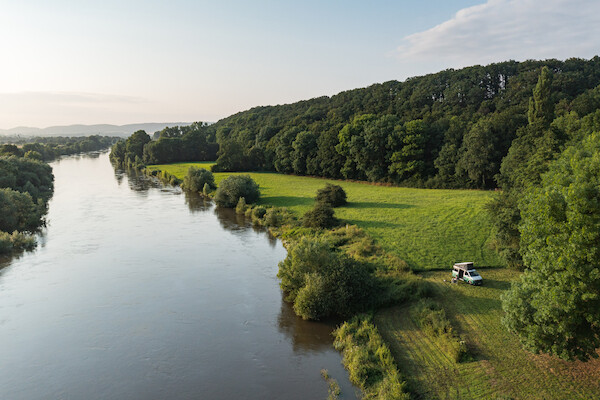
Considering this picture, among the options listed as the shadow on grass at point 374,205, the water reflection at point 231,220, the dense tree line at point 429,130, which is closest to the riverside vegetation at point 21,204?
the water reflection at point 231,220

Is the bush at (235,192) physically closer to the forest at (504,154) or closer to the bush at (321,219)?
the bush at (321,219)

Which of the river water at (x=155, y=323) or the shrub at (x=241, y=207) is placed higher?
the shrub at (x=241, y=207)

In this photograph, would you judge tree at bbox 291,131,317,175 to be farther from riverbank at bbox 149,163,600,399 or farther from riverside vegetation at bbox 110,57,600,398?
riverbank at bbox 149,163,600,399

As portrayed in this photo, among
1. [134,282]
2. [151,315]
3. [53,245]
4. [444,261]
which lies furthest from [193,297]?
[53,245]

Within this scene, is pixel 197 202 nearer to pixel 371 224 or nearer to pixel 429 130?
pixel 371 224

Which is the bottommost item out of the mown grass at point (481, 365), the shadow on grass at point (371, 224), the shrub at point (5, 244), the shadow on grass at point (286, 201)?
the mown grass at point (481, 365)

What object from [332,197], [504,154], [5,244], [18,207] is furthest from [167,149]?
[504,154]
